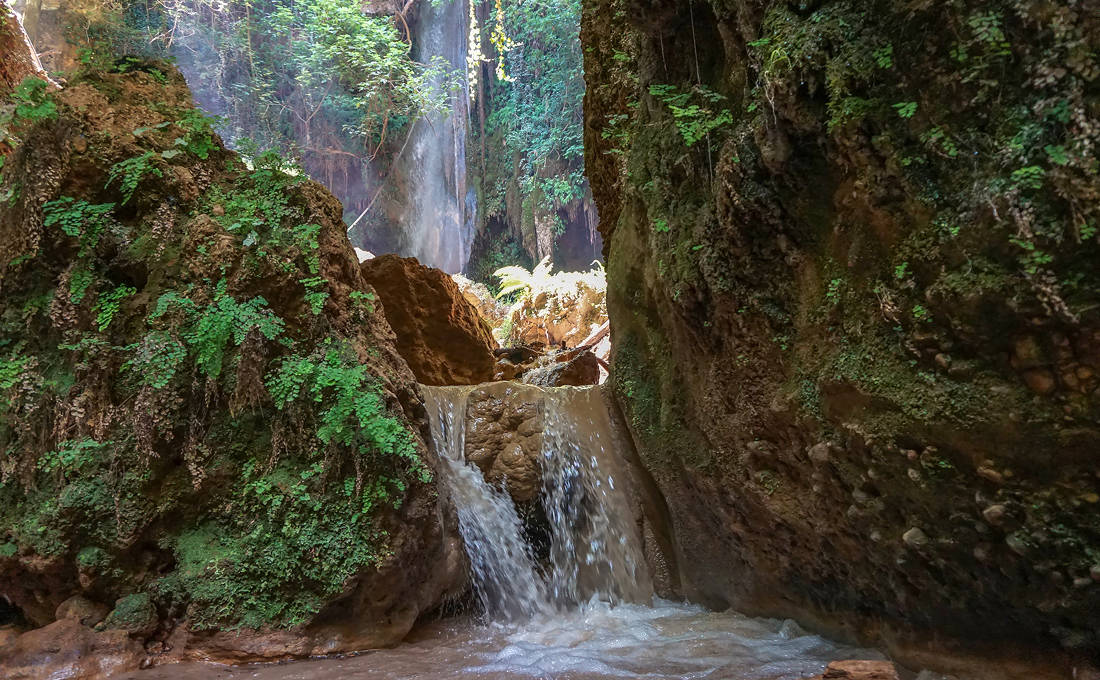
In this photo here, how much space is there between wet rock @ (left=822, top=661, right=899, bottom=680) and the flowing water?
0.86 metres

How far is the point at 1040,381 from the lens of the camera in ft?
9.27

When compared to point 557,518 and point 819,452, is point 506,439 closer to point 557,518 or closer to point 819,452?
point 557,518

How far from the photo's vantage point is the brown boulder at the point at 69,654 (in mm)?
3840

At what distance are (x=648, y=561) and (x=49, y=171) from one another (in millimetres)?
6200

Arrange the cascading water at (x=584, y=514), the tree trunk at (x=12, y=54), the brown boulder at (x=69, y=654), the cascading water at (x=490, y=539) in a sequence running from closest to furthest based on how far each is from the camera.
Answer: the brown boulder at (x=69, y=654), the cascading water at (x=490, y=539), the cascading water at (x=584, y=514), the tree trunk at (x=12, y=54)

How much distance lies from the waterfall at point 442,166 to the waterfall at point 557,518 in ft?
55.3

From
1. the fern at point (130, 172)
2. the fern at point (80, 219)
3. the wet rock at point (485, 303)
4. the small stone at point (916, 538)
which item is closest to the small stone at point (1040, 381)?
the small stone at point (916, 538)

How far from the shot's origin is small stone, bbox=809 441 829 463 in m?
3.92

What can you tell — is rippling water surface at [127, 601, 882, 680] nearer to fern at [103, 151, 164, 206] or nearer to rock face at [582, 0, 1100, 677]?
rock face at [582, 0, 1100, 677]

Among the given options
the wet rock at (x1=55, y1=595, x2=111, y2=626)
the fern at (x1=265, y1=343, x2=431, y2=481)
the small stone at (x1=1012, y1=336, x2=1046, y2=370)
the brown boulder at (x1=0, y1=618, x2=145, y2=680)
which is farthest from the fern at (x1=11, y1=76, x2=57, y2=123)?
the small stone at (x1=1012, y1=336, x2=1046, y2=370)

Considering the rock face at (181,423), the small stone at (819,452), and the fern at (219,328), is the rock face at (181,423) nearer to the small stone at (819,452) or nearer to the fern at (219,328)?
the fern at (219,328)

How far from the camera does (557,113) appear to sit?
20422mm

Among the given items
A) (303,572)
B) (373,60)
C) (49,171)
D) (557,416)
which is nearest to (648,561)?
(557,416)

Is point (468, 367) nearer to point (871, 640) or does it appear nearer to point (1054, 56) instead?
point (871, 640)
